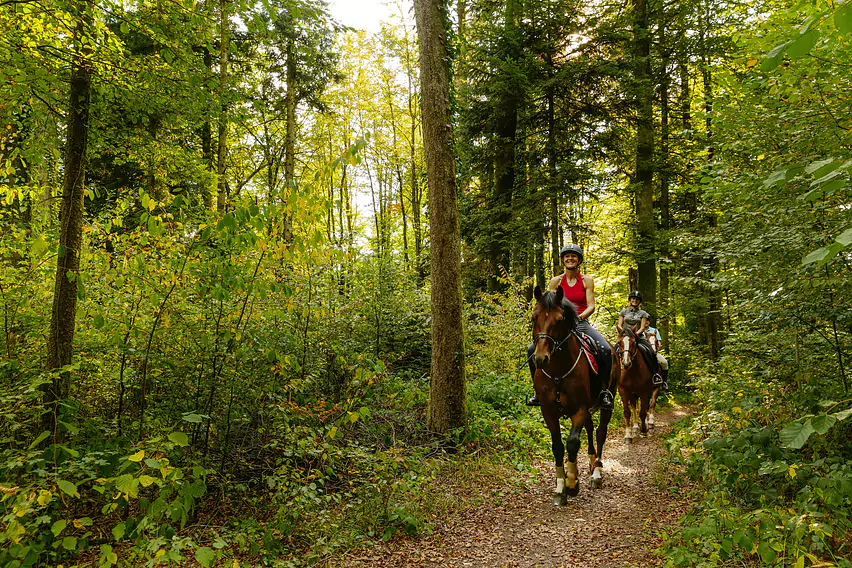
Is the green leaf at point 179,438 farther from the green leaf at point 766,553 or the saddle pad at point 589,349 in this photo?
the saddle pad at point 589,349

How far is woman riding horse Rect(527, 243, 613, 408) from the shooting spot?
7.02 metres

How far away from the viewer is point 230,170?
837 inches

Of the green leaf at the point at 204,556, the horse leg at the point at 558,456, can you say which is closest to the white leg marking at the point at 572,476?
the horse leg at the point at 558,456

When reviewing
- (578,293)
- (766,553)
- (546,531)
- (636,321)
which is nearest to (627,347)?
(636,321)

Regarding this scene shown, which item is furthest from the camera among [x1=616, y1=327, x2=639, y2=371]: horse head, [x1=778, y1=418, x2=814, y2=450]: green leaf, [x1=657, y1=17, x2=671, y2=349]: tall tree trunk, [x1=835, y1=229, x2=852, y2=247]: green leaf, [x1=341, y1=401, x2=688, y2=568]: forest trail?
[x1=657, y1=17, x2=671, y2=349]: tall tree trunk

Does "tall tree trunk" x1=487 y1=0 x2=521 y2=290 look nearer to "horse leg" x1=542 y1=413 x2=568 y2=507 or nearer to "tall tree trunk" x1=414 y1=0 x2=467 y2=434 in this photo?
"tall tree trunk" x1=414 y1=0 x2=467 y2=434

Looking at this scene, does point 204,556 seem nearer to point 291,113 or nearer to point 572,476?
point 572,476

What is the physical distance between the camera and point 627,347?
10.2m

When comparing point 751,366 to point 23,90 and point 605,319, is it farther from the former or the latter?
point 605,319

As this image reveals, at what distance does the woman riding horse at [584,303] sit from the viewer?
7.02 metres

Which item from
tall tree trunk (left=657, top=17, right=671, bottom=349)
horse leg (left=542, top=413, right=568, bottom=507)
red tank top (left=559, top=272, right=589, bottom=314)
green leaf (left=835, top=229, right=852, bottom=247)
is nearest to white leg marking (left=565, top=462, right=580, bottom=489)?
horse leg (left=542, top=413, right=568, bottom=507)

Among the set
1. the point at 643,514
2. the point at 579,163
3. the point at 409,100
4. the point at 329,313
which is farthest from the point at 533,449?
the point at 409,100

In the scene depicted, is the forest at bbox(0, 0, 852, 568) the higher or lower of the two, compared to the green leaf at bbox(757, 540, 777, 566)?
higher

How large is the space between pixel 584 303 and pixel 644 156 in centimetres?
1098
